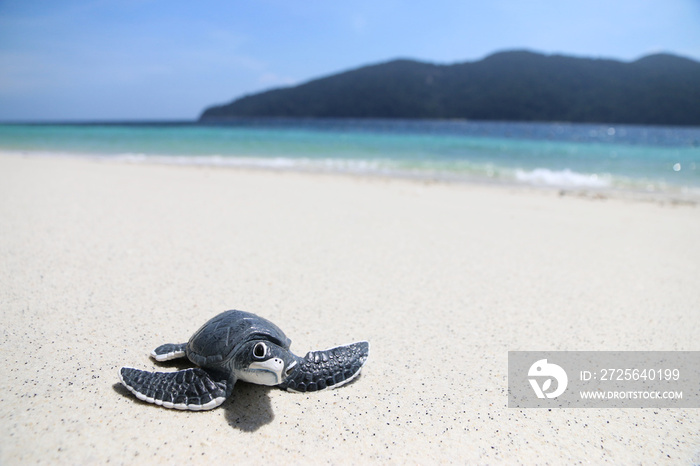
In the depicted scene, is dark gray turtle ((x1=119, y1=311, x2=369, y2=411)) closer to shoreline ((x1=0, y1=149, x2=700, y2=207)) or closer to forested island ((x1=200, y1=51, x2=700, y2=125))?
shoreline ((x1=0, y1=149, x2=700, y2=207))

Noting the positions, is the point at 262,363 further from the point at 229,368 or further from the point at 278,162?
the point at 278,162

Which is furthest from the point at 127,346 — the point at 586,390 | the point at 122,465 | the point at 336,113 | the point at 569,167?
the point at 336,113

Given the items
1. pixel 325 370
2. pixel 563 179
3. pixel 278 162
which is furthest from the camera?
pixel 278 162

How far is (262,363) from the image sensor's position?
192cm

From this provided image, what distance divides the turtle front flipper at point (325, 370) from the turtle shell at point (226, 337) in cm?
21

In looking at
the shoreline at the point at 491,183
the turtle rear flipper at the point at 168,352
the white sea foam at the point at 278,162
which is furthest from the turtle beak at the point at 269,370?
the white sea foam at the point at 278,162

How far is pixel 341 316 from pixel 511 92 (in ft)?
288

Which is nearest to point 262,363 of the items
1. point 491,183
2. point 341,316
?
point 341,316

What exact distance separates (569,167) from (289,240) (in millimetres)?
15457

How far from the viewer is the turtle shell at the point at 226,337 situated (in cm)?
213

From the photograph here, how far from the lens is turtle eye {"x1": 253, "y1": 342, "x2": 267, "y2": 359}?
1.95 metres

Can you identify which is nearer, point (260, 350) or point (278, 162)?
point (260, 350)

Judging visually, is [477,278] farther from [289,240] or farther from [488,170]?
[488,170]

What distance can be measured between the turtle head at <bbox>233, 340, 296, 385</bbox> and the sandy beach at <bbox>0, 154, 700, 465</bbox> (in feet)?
0.93
